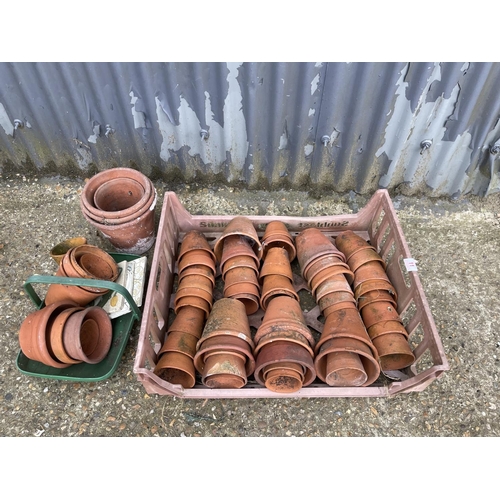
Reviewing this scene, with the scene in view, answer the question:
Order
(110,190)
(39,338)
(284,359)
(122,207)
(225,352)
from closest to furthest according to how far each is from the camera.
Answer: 1. (284,359)
2. (225,352)
3. (39,338)
4. (110,190)
5. (122,207)

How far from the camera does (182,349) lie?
244 cm

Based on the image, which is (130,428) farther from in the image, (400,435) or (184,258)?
(400,435)

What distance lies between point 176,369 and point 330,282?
115cm

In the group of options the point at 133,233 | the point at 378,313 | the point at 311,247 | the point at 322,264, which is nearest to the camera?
the point at 378,313

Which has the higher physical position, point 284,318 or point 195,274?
point 284,318

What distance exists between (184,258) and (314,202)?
1.45 metres

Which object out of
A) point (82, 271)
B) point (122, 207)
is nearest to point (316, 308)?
point (82, 271)

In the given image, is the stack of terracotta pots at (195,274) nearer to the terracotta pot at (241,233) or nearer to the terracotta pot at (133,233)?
the terracotta pot at (241,233)

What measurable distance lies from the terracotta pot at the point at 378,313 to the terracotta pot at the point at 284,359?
1.87 ft

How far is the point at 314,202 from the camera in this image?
3.72 m

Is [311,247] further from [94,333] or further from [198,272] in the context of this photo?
[94,333]

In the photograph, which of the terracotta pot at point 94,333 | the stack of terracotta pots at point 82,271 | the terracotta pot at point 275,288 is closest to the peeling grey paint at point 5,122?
the stack of terracotta pots at point 82,271

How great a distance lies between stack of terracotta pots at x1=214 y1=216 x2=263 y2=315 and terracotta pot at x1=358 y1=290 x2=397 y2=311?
71cm

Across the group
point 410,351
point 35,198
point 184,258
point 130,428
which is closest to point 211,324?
point 184,258
